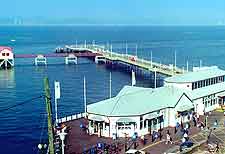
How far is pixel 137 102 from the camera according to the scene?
2016 inches

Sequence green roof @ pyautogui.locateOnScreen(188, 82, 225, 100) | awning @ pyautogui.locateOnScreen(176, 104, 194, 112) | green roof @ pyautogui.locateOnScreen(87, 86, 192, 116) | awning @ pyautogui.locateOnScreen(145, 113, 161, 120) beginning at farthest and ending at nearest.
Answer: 1. green roof @ pyautogui.locateOnScreen(188, 82, 225, 100)
2. awning @ pyautogui.locateOnScreen(176, 104, 194, 112)
3. awning @ pyautogui.locateOnScreen(145, 113, 161, 120)
4. green roof @ pyautogui.locateOnScreen(87, 86, 192, 116)

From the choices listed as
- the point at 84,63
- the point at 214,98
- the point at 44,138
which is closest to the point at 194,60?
the point at 84,63

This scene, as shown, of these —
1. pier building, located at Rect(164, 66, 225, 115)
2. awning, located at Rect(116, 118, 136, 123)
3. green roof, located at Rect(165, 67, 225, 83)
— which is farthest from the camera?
green roof, located at Rect(165, 67, 225, 83)

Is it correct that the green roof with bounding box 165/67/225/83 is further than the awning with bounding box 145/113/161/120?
Yes

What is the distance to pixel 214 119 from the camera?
56844 mm

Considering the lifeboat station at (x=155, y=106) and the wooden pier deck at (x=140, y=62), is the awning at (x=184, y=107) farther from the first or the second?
the wooden pier deck at (x=140, y=62)

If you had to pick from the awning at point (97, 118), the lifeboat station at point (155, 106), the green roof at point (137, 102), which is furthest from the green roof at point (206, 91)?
the awning at point (97, 118)

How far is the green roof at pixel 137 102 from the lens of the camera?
160 ft

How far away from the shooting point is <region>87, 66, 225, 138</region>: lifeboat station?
4841 cm

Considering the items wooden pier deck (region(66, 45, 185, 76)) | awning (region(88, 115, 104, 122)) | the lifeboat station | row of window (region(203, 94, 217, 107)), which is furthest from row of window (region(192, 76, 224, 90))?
wooden pier deck (region(66, 45, 185, 76))

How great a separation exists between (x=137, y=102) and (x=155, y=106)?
6.63 feet

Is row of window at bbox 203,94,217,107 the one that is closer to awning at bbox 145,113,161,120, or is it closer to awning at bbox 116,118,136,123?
awning at bbox 145,113,161,120

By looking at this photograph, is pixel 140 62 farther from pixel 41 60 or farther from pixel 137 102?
pixel 137 102

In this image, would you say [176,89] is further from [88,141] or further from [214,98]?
[88,141]
